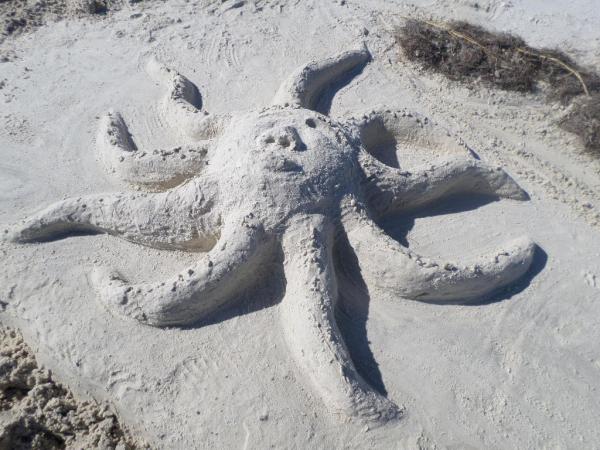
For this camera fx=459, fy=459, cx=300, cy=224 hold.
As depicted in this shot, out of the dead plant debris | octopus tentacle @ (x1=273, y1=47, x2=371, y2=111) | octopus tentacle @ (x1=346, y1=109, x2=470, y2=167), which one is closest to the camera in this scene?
octopus tentacle @ (x1=346, y1=109, x2=470, y2=167)

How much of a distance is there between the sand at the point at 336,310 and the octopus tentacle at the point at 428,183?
7.2 inches

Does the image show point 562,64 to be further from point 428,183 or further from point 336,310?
point 336,310

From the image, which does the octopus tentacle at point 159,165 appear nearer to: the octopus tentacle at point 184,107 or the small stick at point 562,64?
the octopus tentacle at point 184,107

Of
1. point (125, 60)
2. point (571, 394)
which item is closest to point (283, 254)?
point (571, 394)

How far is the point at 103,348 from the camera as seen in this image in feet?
15.9

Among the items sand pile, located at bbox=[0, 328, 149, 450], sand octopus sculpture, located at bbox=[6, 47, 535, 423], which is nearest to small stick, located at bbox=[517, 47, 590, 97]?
sand octopus sculpture, located at bbox=[6, 47, 535, 423]

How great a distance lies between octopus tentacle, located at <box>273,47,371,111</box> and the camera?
22.4 feet

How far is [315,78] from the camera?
23.9ft

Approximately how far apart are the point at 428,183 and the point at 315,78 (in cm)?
271

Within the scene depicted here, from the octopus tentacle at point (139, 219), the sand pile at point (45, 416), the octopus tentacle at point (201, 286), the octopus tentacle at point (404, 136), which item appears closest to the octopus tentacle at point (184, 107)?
the octopus tentacle at point (139, 219)

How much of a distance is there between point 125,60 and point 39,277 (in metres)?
4.38

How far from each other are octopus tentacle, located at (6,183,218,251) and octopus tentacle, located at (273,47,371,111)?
210 centimetres

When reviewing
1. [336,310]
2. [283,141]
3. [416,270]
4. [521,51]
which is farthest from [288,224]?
[521,51]

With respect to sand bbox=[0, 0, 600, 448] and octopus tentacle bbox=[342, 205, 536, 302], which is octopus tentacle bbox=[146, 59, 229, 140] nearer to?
sand bbox=[0, 0, 600, 448]
